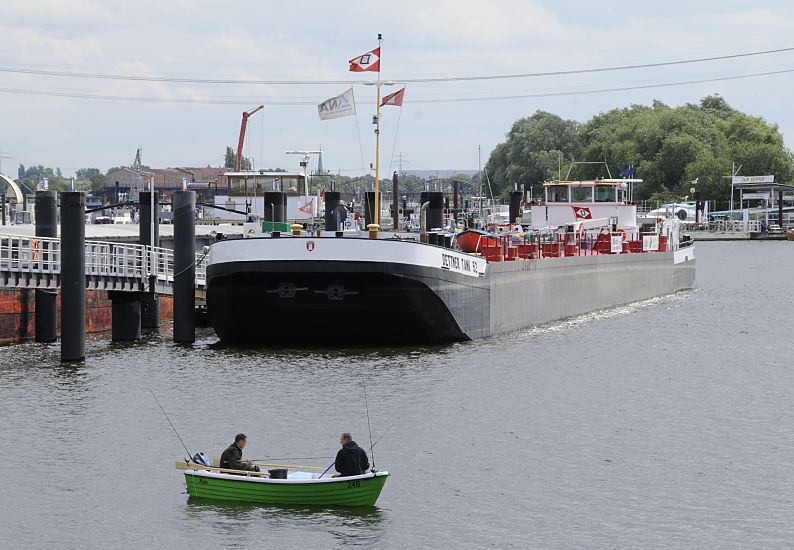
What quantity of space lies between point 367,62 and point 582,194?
27.8 meters

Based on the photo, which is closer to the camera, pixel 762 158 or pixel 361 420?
pixel 361 420

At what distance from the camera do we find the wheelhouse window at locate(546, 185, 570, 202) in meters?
66.6

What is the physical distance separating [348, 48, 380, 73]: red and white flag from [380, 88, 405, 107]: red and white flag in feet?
3.60

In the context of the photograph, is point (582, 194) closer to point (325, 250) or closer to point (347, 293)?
point (347, 293)

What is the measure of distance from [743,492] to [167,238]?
151 feet

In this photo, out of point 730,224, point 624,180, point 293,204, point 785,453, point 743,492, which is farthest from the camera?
point 730,224

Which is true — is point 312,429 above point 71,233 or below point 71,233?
below

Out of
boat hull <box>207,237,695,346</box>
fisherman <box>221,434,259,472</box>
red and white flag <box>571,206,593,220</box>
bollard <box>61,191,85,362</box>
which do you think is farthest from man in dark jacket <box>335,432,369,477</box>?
red and white flag <box>571,206,593,220</box>

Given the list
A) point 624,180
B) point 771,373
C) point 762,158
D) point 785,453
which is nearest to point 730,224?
point 762,158

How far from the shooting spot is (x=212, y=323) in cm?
4091

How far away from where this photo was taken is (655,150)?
578ft

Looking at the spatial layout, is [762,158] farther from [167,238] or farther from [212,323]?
[212,323]

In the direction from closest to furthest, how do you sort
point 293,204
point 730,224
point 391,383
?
point 391,383, point 293,204, point 730,224

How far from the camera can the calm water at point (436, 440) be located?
70.6 ft
